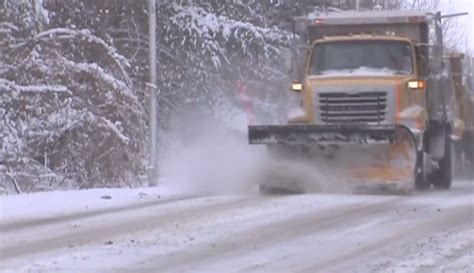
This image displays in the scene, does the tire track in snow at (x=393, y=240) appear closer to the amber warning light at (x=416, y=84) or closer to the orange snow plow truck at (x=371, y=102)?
the orange snow plow truck at (x=371, y=102)

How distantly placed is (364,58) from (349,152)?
5.86 ft

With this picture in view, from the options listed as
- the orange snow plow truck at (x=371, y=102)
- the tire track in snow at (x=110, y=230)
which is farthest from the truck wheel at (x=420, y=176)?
the tire track in snow at (x=110, y=230)

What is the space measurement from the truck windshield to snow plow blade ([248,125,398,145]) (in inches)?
58.6

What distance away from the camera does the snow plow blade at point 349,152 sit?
617 inches

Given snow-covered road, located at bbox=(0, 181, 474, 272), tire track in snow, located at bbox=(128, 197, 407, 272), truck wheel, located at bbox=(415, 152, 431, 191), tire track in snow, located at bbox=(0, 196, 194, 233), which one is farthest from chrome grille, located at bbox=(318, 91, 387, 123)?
tire track in snow, located at bbox=(0, 196, 194, 233)

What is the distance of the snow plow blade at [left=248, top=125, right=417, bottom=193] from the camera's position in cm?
1566

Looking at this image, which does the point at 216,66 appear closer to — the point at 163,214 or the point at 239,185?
the point at 239,185

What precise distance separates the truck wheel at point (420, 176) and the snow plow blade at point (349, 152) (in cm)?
60

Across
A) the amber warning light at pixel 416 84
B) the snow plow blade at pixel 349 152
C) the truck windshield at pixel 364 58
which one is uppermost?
the truck windshield at pixel 364 58

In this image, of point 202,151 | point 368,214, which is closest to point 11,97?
point 202,151

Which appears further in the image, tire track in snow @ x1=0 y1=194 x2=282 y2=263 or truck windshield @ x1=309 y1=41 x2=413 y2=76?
truck windshield @ x1=309 y1=41 x2=413 y2=76

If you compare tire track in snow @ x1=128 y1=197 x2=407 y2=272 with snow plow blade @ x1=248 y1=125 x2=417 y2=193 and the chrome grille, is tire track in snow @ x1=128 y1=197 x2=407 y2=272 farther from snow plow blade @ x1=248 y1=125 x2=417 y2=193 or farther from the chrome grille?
the chrome grille

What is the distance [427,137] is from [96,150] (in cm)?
575

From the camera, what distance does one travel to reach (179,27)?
25.4 metres
